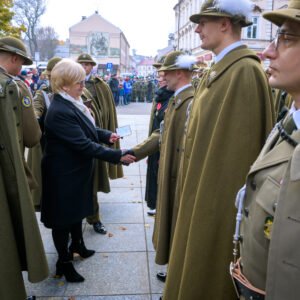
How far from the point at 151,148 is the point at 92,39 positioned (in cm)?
7783

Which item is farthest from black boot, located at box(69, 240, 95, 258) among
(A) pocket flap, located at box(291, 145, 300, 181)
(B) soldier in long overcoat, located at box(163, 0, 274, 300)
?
(A) pocket flap, located at box(291, 145, 300, 181)

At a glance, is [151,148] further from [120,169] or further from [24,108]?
[120,169]

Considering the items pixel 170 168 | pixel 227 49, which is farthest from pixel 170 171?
pixel 227 49

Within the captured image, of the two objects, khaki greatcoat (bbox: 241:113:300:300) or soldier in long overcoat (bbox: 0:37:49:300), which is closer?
khaki greatcoat (bbox: 241:113:300:300)

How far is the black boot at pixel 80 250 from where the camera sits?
3.91 m

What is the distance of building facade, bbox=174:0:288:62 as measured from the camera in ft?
108

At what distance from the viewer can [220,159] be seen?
85.4 inches

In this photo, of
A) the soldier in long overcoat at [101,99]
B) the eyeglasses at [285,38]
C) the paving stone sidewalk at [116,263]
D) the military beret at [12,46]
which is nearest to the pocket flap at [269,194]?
the eyeglasses at [285,38]

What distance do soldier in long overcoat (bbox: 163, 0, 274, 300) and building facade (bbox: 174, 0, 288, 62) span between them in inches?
22.3

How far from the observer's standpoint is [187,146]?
8.08 ft

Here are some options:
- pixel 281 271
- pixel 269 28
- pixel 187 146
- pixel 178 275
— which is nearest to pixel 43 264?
pixel 178 275

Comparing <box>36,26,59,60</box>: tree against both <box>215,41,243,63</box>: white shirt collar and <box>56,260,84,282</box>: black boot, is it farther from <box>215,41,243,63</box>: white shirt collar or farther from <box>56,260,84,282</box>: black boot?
<box>215,41,243,63</box>: white shirt collar

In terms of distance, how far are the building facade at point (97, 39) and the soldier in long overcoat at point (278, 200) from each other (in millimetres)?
77082

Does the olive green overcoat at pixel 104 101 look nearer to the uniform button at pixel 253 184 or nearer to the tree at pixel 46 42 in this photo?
the uniform button at pixel 253 184
